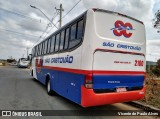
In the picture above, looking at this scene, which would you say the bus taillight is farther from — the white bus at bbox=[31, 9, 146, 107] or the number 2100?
the number 2100

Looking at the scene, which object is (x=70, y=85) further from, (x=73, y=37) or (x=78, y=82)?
(x=73, y=37)

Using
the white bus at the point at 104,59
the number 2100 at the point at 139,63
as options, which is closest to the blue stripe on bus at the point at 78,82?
the white bus at the point at 104,59

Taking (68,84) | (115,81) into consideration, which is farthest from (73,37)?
(115,81)

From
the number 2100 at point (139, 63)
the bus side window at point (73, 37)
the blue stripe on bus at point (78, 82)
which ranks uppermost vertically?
the bus side window at point (73, 37)

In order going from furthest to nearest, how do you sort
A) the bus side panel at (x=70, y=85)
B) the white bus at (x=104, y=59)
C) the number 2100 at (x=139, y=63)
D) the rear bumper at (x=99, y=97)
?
the number 2100 at (x=139, y=63), the bus side panel at (x=70, y=85), the white bus at (x=104, y=59), the rear bumper at (x=99, y=97)

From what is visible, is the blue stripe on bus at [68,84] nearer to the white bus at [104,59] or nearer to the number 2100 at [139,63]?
the white bus at [104,59]

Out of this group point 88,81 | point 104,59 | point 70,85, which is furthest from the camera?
point 70,85

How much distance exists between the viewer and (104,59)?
5.64 meters

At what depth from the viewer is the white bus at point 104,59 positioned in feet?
17.9

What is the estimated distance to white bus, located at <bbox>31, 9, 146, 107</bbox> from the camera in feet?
17.9

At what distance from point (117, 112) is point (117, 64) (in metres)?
1.74

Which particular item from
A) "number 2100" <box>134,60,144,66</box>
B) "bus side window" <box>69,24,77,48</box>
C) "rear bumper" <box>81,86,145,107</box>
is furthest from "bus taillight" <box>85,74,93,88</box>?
"number 2100" <box>134,60,144,66</box>

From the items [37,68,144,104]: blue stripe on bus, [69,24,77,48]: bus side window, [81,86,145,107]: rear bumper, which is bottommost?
[81,86,145,107]: rear bumper

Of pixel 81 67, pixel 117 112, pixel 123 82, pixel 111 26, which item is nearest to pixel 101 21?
pixel 111 26
